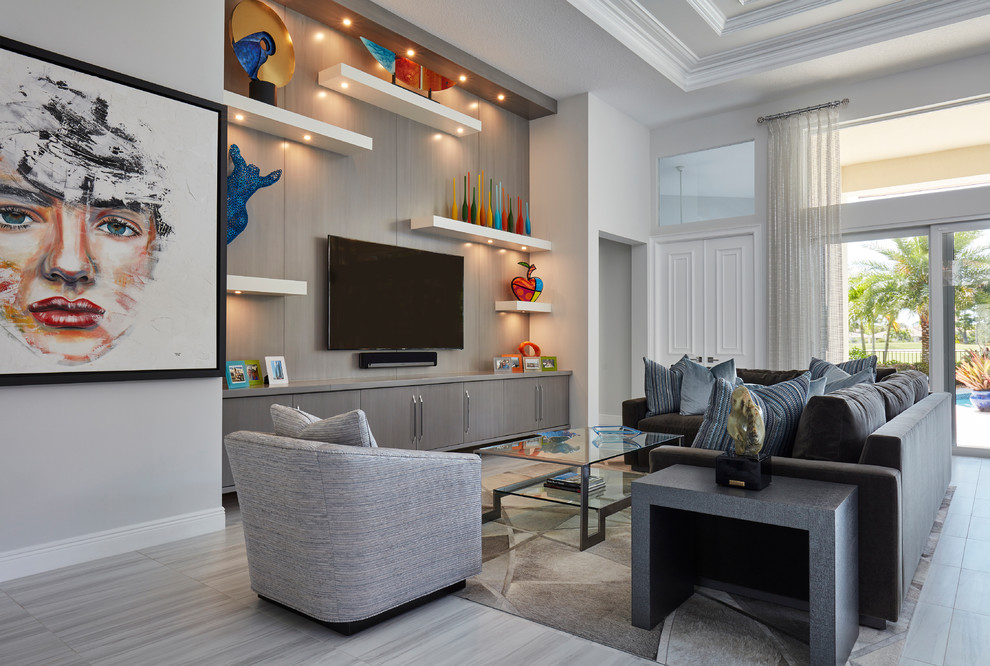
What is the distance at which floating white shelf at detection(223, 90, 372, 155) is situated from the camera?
3697 mm

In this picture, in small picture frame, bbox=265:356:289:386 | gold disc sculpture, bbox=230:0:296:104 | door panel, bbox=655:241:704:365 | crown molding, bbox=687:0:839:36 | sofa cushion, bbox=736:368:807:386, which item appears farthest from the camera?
door panel, bbox=655:241:704:365

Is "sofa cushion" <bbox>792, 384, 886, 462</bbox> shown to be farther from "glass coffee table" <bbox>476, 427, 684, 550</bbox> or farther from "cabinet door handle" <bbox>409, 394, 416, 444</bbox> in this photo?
"cabinet door handle" <bbox>409, 394, 416, 444</bbox>

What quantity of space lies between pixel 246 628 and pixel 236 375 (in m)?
1.92

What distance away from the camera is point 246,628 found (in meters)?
2.13

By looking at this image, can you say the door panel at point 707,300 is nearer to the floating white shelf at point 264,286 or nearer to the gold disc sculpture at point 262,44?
the floating white shelf at point 264,286

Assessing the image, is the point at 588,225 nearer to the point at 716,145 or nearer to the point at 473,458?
the point at 716,145

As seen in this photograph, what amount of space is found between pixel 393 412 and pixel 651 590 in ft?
8.64

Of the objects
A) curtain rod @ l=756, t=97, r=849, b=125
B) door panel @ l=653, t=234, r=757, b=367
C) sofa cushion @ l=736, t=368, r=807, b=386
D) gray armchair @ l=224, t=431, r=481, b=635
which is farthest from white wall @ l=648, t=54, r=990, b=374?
gray armchair @ l=224, t=431, r=481, b=635

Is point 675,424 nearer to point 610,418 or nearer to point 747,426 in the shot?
point 747,426

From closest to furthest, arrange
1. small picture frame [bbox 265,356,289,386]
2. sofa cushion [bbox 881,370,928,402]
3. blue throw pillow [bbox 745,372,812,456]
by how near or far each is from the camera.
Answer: blue throw pillow [bbox 745,372,812,456], sofa cushion [bbox 881,370,928,402], small picture frame [bbox 265,356,289,386]

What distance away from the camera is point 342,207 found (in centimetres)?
460

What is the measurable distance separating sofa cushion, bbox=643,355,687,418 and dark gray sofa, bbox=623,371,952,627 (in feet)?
6.43

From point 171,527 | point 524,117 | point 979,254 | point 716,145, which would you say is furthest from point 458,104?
point 979,254

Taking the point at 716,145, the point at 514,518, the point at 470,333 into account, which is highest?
the point at 716,145
